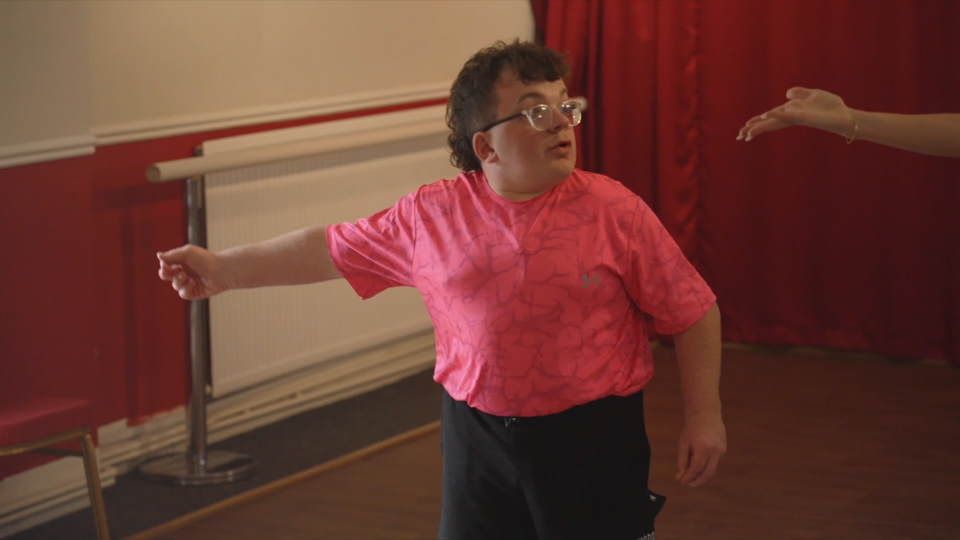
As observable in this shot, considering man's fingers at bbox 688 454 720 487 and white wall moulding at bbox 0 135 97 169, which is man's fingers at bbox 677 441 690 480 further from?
white wall moulding at bbox 0 135 97 169

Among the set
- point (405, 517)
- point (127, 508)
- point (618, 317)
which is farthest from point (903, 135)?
point (127, 508)

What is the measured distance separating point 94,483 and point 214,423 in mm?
1071

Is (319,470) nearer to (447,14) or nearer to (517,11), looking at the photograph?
(447,14)

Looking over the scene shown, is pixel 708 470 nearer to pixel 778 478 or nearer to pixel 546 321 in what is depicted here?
pixel 546 321

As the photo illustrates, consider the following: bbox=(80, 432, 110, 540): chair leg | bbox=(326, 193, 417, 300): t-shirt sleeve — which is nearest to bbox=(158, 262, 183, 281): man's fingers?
bbox=(326, 193, 417, 300): t-shirt sleeve

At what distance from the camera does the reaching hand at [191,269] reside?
1.77 m

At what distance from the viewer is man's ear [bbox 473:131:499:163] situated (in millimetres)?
1630

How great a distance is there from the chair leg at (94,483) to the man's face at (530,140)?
131 cm

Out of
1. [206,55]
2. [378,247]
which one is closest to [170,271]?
[378,247]

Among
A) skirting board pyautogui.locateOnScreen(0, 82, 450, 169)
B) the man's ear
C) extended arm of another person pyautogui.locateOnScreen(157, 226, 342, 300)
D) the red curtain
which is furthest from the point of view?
the red curtain

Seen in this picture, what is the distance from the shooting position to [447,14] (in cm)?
407

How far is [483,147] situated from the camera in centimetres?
164

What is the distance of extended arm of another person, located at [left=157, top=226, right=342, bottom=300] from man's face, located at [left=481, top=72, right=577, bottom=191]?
1.16 feet

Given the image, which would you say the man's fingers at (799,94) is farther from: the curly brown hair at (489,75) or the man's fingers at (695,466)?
the man's fingers at (695,466)
